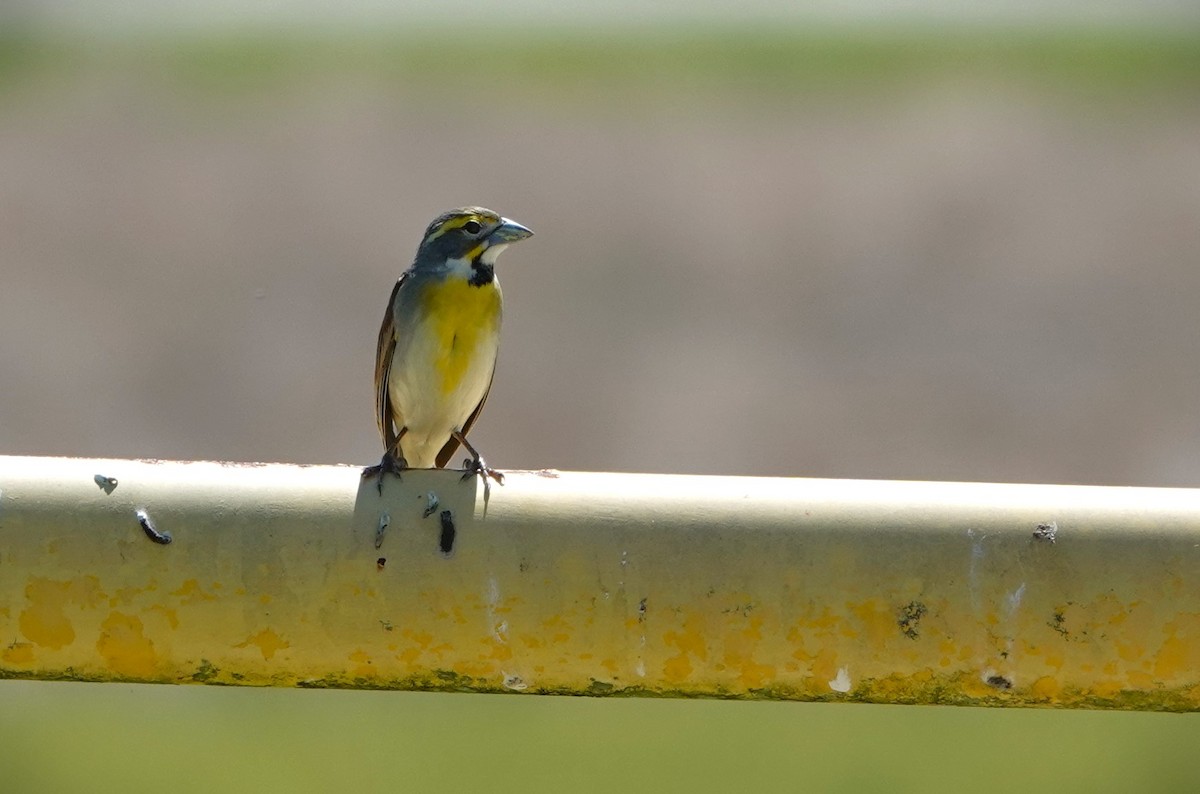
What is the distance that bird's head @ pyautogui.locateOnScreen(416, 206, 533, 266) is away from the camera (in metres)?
4.75

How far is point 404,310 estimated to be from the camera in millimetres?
4691

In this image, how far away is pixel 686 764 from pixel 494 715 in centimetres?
95

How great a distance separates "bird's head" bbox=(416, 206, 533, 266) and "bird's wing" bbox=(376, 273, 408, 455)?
147 mm

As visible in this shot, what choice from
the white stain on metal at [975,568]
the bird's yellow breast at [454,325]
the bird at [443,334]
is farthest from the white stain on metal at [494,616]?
the bird's yellow breast at [454,325]

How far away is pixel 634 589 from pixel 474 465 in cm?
116

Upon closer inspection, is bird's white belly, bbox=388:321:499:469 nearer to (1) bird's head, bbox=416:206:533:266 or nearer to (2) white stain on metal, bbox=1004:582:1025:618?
(1) bird's head, bbox=416:206:533:266

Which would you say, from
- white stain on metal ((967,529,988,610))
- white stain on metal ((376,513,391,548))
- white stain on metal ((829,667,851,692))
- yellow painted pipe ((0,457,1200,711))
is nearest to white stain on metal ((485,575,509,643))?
yellow painted pipe ((0,457,1200,711))

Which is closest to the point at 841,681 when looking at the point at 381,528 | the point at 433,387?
the point at 381,528

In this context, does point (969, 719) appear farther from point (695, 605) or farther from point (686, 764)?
point (695, 605)

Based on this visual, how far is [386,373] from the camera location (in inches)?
189

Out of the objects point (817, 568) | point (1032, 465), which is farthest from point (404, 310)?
point (1032, 465)

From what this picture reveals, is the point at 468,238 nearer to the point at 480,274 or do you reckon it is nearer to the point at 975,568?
the point at 480,274

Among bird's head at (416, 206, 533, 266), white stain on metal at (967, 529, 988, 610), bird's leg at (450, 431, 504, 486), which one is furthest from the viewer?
bird's head at (416, 206, 533, 266)

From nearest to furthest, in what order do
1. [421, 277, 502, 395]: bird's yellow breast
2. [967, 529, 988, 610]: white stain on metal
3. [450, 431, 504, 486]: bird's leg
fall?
[967, 529, 988, 610]: white stain on metal, [450, 431, 504, 486]: bird's leg, [421, 277, 502, 395]: bird's yellow breast
